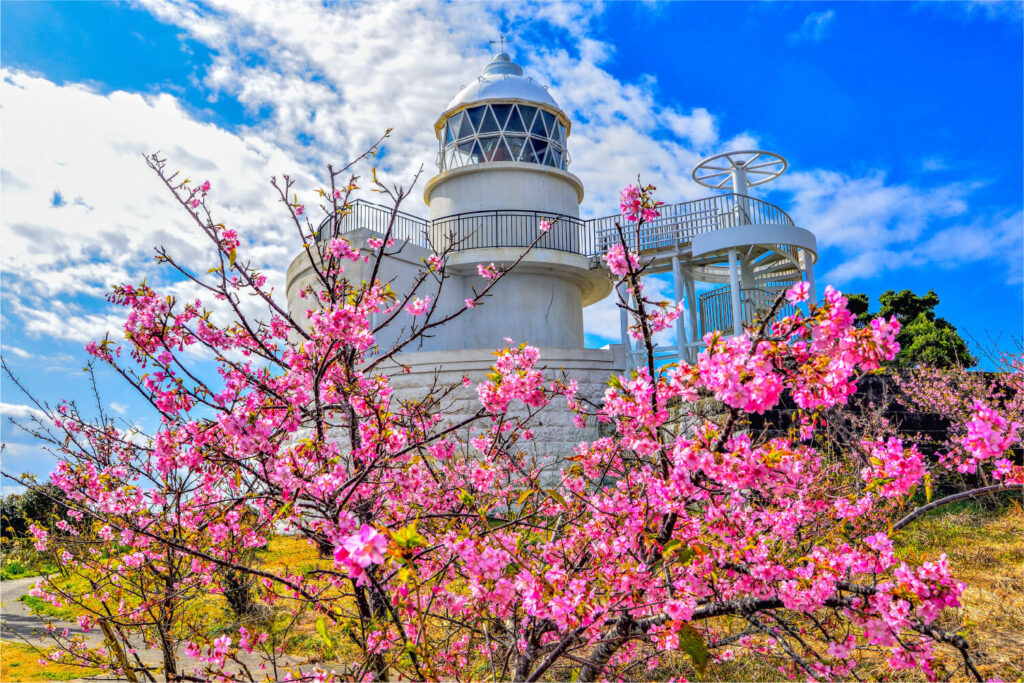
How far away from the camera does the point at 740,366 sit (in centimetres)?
229

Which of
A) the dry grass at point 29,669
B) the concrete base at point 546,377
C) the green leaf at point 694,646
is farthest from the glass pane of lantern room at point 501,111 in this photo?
the green leaf at point 694,646

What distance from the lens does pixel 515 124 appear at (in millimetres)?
17375

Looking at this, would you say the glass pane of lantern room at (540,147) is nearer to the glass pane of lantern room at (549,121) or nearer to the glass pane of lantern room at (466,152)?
the glass pane of lantern room at (549,121)

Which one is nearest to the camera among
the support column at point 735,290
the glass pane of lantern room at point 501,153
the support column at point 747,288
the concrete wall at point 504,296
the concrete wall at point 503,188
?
the support column at point 735,290

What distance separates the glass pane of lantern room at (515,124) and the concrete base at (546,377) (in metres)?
7.58

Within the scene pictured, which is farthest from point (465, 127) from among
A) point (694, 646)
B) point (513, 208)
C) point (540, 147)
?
point (694, 646)

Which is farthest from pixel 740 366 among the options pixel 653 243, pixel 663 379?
pixel 653 243

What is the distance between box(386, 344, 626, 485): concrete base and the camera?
40.0ft

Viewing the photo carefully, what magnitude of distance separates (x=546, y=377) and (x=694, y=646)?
9.59m

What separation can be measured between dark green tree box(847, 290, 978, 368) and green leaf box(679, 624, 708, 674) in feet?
47.7

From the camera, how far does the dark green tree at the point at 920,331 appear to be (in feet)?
55.6

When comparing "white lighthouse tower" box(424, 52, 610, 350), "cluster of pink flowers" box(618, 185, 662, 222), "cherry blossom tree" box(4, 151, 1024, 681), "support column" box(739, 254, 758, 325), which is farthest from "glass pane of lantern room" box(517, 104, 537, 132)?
"cluster of pink flowers" box(618, 185, 662, 222)

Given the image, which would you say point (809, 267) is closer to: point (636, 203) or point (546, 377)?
point (546, 377)

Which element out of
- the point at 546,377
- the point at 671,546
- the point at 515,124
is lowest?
the point at 671,546
